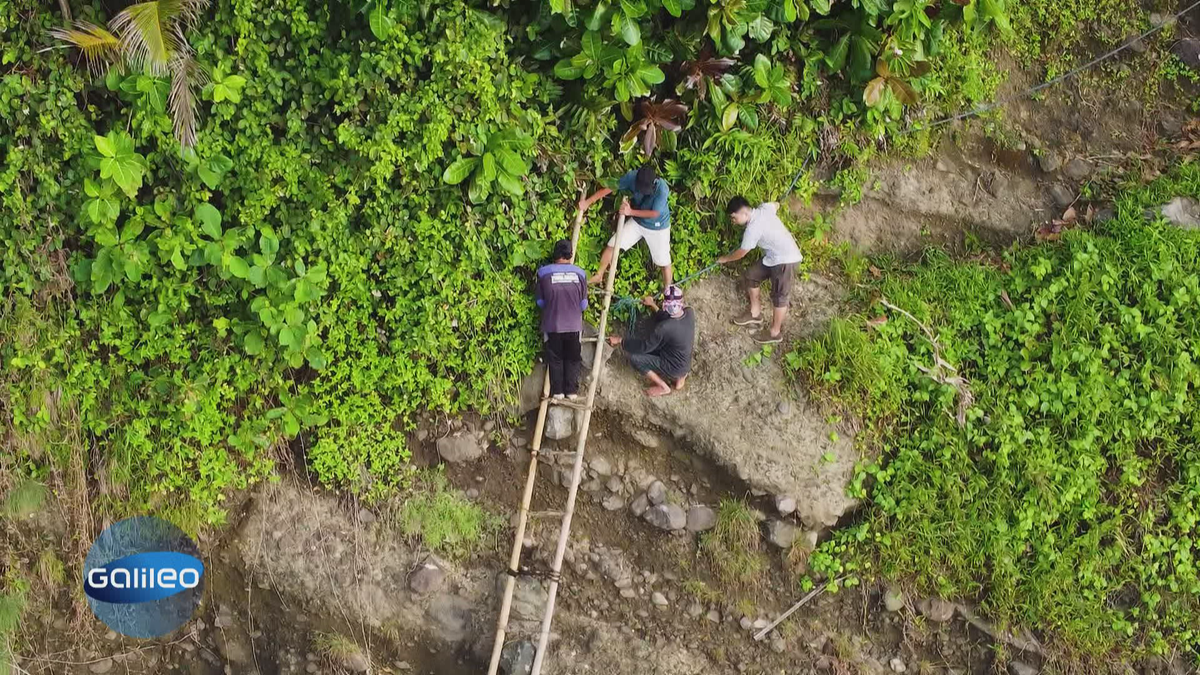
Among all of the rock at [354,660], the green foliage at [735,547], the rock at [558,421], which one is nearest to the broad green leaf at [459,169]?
the rock at [558,421]

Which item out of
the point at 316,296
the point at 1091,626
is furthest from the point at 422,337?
the point at 1091,626

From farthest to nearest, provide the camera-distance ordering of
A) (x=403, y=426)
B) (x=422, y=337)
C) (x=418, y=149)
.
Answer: (x=403, y=426) → (x=422, y=337) → (x=418, y=149)

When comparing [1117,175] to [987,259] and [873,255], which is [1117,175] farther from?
[873,255]

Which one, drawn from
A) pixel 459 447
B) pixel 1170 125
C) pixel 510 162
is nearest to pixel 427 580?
pixel 459 447

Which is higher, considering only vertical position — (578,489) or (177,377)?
(177,377)

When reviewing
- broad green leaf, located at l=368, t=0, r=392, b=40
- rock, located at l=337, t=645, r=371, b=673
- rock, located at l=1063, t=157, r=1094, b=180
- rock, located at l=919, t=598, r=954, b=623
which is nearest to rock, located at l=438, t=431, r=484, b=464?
rock, located at l=337, t=645, r=371, b=673

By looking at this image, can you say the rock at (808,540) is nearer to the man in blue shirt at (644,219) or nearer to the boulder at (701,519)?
the boulder at (701,519)

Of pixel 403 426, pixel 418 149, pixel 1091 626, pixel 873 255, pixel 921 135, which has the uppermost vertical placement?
pixel 418 149
